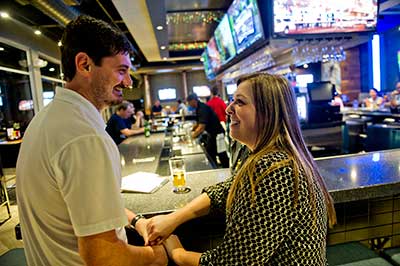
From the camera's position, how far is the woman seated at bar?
32.8 inches

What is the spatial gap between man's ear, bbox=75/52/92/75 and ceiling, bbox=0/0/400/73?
2.72m

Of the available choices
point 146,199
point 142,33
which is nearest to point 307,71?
point 142,33

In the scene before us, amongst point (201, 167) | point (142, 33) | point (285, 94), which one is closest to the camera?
point (285, 94)

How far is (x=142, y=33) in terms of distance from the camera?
6.13 meters

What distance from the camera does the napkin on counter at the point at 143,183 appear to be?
1.49m

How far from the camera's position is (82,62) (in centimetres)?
86

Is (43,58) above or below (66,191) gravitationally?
above

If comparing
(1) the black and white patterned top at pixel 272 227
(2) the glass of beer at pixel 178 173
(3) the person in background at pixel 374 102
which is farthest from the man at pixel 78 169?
(3) the person in background at pixel 374 102

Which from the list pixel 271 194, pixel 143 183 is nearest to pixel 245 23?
pixel 143 183

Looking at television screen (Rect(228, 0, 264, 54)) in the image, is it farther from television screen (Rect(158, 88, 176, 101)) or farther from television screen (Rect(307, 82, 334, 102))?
television screen (Rect(158, 88, 176, 101))

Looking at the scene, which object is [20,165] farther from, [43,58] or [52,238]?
[43,58]

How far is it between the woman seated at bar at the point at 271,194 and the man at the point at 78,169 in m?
0.32

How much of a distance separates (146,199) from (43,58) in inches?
292

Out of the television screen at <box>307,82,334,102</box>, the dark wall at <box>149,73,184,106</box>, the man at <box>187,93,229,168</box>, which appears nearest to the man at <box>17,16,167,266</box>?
→ the man at <box>187,93,229,168</box>
